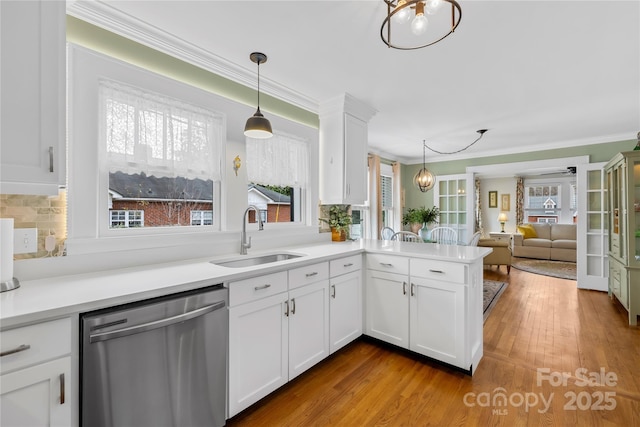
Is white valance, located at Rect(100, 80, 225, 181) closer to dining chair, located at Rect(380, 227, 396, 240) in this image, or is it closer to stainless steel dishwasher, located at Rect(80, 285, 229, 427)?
stainless steel dishwasher, located at Rect(80, 285, 229, 427)

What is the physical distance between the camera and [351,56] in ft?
7.49

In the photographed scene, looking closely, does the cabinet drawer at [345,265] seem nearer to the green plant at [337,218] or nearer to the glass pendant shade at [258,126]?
the green plant at [337,218]

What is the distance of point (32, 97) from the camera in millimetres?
1228

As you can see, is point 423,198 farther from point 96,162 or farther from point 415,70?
point 96,162

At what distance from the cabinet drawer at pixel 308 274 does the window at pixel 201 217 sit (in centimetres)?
90

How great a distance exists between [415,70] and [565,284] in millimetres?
4813

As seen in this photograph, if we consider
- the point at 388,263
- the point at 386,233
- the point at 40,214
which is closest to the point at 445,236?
the point at 386,233

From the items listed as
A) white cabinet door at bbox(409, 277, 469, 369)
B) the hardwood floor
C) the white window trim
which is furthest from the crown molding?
the hardwood floor

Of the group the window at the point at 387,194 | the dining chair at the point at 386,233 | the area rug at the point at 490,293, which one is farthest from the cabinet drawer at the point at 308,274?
the window at the point at 387,194

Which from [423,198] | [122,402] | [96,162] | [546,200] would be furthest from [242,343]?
[546,200]

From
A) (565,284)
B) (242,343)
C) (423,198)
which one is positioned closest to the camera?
(242,343)

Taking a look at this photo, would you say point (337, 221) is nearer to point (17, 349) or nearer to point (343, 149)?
point (343, 149)

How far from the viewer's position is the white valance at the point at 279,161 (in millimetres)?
2688

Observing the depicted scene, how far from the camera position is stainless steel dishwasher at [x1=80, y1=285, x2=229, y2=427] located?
A: 1.21 metres
